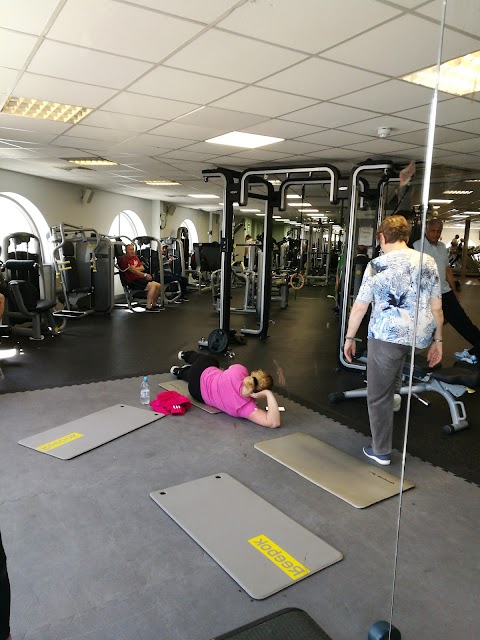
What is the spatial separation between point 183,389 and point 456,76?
9.07ft

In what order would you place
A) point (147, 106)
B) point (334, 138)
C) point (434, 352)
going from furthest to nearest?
point (334, 138), point (147, 106), point (434, 352)

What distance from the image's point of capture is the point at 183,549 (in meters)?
1.70

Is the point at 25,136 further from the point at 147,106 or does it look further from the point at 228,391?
the point at 228,391

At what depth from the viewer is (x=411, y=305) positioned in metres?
2.23

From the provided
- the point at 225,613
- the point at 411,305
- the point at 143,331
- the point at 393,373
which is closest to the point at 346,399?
the point at 393,373

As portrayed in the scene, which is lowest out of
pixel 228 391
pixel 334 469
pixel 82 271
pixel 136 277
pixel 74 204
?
pixel 334 469

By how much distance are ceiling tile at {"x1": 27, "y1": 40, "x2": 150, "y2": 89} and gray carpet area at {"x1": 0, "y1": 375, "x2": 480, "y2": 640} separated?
212 cm

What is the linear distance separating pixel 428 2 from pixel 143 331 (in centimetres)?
472

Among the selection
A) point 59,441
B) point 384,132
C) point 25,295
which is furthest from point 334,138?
point 25,295

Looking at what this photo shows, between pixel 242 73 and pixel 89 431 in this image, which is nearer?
pixel 242 73

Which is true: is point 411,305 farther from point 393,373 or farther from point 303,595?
point 303,595

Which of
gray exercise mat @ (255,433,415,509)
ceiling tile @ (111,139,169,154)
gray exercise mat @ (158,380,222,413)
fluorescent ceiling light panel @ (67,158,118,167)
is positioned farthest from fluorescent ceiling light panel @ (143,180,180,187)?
gray exercise mat @ (255,433,415,509)

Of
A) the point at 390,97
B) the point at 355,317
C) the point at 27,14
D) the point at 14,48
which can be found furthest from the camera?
the point at 390,97

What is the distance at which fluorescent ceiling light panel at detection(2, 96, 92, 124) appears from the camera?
Result: 3.37m
